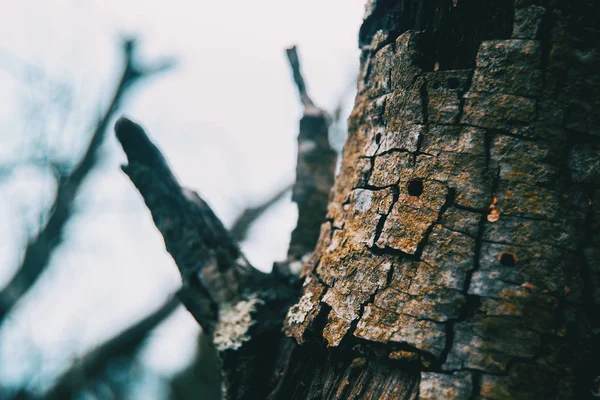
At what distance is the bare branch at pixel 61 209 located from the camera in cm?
457

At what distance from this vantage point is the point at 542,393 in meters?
0.72

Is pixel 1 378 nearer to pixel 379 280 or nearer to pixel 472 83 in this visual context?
pixel 379 280

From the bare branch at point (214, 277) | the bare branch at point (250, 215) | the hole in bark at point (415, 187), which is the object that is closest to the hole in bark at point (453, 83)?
the hole in bark at point (415, 187)

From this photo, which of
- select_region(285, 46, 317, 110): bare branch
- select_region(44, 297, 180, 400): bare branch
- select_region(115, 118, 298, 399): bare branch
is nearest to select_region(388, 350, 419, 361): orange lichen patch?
select_region(115, 118, 298, 399): bare branch

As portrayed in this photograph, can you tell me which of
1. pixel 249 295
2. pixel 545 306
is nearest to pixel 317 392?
pixel 249 295

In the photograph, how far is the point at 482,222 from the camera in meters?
0.82

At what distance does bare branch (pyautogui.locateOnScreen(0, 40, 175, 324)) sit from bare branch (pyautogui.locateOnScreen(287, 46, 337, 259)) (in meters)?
4.13

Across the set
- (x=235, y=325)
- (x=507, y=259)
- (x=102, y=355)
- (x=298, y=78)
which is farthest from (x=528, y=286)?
(x=102, y=355)

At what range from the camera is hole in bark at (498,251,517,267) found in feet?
2.58

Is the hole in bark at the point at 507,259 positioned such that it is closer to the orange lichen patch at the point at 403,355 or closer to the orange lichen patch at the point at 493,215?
the orange lichen patch at the point at 493,215

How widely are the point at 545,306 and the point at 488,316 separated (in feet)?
0.35

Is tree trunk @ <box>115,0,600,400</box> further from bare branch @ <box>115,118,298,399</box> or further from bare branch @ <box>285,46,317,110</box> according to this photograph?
bare branch @ <box>285,46,317,110</box>

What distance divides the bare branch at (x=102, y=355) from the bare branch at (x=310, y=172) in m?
3.79

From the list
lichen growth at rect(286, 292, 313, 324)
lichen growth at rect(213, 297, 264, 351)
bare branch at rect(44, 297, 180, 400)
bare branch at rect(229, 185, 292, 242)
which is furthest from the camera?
bare branch at rect(229, 185, 292, 242)
